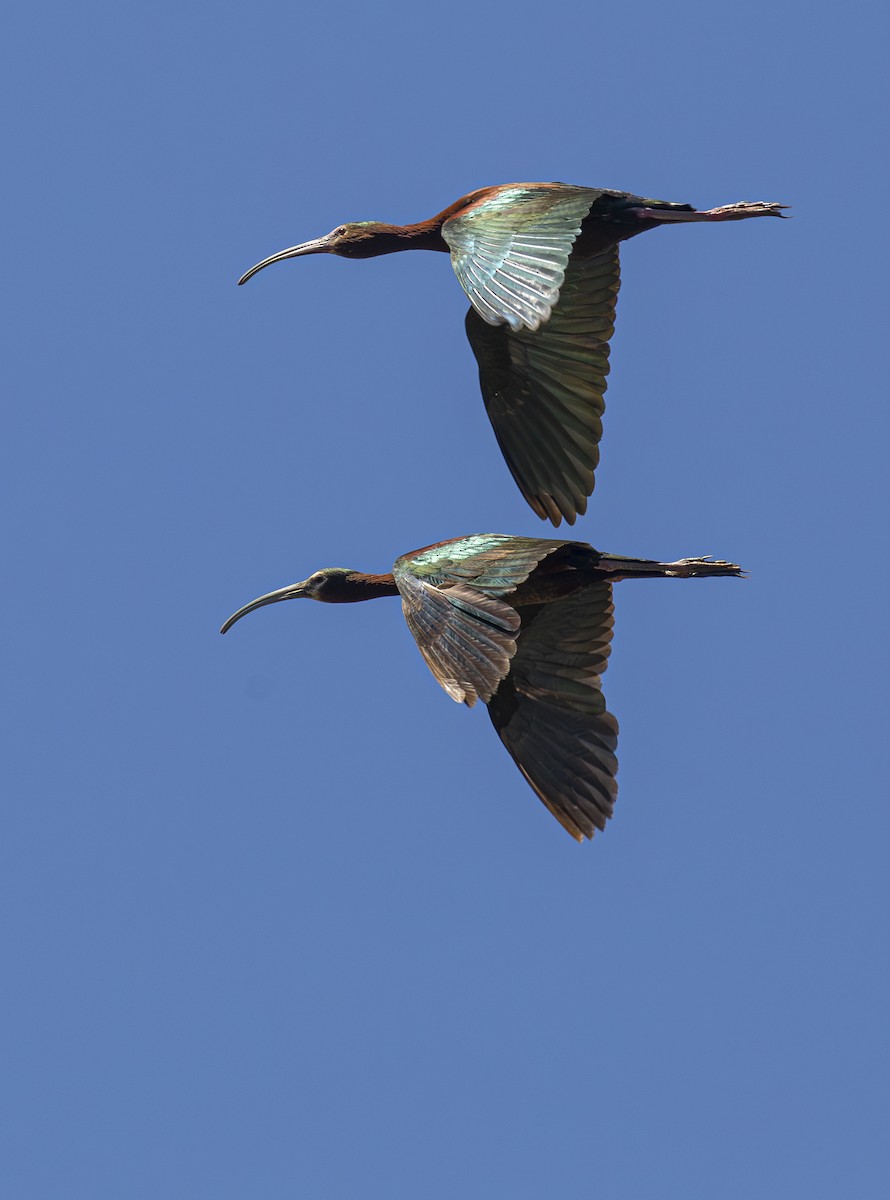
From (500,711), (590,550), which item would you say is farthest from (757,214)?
(500,711)

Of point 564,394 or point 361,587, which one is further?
point 361,587

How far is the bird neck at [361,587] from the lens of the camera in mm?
21297

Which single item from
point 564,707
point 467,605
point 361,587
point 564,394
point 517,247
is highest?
point 517,247

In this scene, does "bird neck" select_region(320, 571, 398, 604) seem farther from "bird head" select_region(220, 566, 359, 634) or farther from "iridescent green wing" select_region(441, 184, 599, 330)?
"iridescent green wing" select_region(441, 184, 599, 330)

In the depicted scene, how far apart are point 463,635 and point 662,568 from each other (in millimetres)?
2644

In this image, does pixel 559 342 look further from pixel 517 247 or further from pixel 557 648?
pixel 557 648

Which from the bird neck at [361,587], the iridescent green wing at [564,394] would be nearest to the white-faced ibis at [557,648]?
the iridescent green wing at [564,394]

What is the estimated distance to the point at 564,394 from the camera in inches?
803

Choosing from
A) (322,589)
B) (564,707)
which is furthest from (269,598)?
(564,707)

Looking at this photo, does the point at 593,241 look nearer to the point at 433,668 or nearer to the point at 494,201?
the point at 494,201

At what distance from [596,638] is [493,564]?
60.5 inches

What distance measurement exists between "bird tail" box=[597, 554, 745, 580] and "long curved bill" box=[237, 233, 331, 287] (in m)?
3.71

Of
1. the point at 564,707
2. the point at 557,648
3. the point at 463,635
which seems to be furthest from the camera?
the point at 557,648

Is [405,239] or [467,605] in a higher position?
[405,239]
